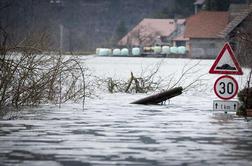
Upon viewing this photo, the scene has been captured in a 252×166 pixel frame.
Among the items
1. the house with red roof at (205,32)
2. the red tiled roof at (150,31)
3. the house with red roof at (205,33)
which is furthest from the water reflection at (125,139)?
the red tiled roof at (150,31)

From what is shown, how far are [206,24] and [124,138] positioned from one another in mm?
107806

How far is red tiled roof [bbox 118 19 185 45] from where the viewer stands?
17050cm

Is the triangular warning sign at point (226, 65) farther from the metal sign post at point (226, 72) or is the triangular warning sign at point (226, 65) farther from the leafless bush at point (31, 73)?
the leafless bush at point (31, 73)

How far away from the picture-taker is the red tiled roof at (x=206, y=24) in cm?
11725

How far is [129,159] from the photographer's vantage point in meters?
9.98

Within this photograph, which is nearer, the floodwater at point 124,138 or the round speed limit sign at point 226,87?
the floodwater at point 124,138

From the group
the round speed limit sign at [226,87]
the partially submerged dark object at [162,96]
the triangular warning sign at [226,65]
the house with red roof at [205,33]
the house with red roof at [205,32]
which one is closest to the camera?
the round speed limit sign at [226,87]

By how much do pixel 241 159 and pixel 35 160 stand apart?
290 cm

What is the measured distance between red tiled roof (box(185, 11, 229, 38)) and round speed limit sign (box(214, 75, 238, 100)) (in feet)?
326

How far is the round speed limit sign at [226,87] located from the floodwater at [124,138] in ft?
1.75

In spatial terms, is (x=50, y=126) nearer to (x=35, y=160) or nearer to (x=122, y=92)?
(x=35, y=160)

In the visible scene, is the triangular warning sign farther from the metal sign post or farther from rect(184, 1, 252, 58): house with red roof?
rect(184, 1, 252, 58): house with red roof

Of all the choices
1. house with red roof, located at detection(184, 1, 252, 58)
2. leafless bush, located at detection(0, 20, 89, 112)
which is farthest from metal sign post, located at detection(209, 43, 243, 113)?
house with red roof, located at detection(184, 1, 252, 58)

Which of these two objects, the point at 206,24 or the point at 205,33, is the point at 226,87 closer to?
the point at 205,33
